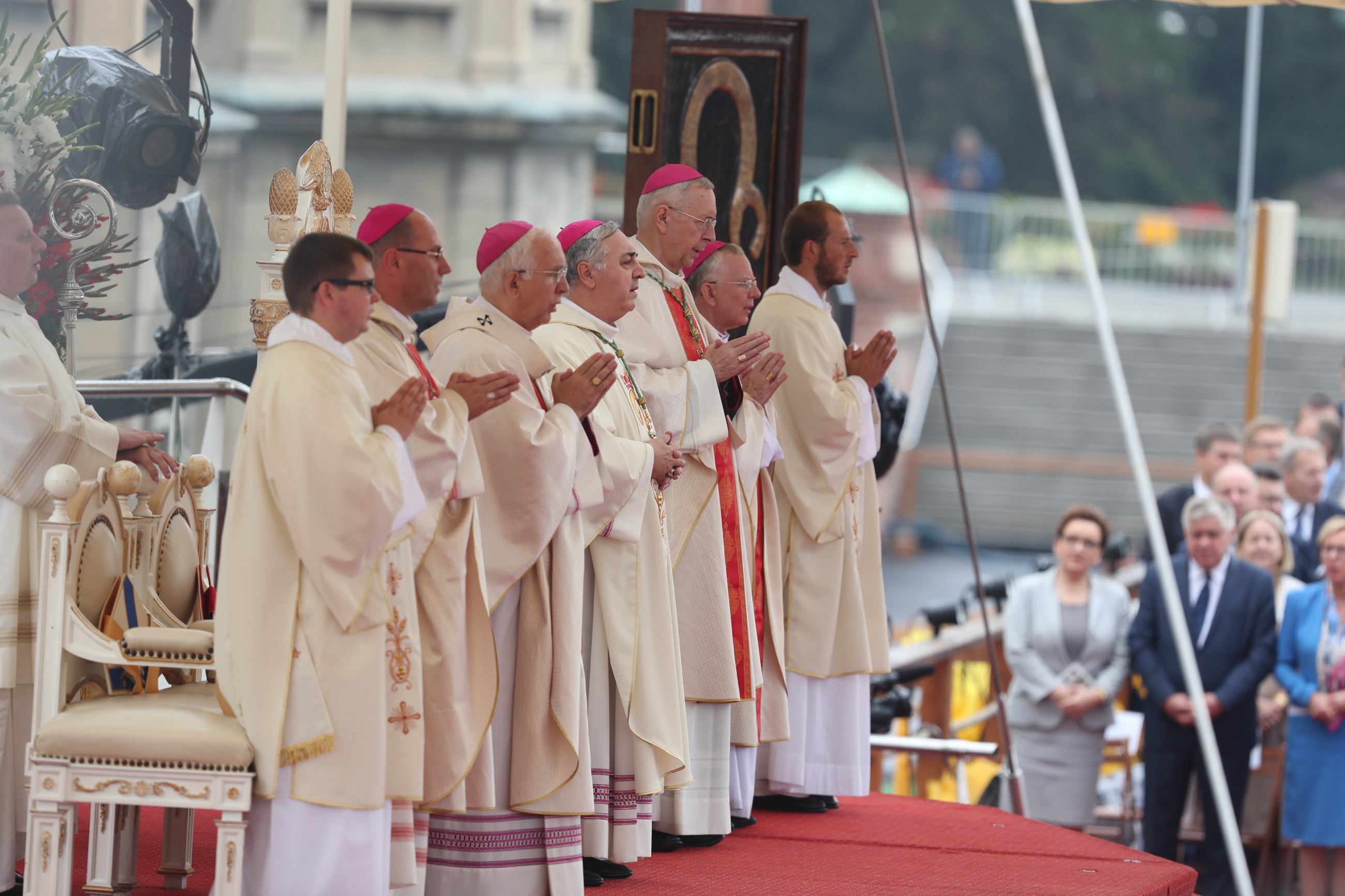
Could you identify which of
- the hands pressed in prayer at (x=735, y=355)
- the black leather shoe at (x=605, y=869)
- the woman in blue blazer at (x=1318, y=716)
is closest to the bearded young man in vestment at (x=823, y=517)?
the hands pressed in prayer at (x=735, y=355)

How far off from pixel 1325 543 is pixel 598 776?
3.71m

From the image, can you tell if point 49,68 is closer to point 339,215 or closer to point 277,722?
point 339,215

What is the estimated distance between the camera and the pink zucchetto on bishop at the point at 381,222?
3.85 metres

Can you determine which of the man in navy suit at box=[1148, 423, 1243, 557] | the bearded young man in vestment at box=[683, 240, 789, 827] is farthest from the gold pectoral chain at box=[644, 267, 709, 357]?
the man in navy suit at box=[1148, 423, 1243, 557]

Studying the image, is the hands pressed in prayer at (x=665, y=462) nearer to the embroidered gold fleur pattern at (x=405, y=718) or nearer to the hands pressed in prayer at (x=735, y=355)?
the hands pressed in prayer at (x=735, y=355)

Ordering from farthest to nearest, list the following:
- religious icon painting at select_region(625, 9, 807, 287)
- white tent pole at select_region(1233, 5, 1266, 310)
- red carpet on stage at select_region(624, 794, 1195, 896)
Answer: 1. white tent pole at select_region(1233, 5, 1266, 310)
2. religious icon painting at select_region(625, 9, 807, 287)
3. red carpet on stage at select_region(624, 794, 1195, 896)

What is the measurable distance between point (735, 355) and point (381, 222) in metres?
1.25

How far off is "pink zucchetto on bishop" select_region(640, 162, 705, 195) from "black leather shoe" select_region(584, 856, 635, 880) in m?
1.81

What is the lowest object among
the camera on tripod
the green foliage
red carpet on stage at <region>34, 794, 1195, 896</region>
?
red carpet on stage at <region>34, 794, 1195, 896</region>

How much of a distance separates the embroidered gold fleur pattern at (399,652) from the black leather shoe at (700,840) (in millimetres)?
1498

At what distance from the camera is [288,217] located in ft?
14.0

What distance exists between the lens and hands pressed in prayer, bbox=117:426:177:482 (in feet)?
14.1

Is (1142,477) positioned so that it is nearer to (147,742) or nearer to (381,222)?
(381,222)

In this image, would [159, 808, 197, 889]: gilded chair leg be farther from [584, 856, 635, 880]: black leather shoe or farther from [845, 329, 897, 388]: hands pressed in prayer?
[845, 329, 897, 388]: hands pressed in prayer
